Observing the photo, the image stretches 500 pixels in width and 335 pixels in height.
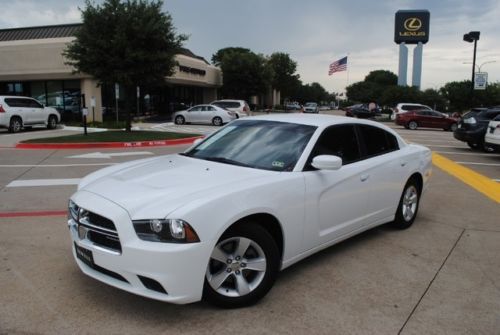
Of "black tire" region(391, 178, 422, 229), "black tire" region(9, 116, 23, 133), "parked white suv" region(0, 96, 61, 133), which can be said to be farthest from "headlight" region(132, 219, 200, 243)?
"black tire" region(9, 116, 23, 133)

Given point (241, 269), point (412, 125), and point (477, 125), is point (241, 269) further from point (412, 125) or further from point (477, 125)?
point (412, 125)

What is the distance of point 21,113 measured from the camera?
21219 millimetres

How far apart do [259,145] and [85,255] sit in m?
1.96

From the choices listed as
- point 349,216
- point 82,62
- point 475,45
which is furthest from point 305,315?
point 475,45

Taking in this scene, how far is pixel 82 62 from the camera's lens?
1820cm

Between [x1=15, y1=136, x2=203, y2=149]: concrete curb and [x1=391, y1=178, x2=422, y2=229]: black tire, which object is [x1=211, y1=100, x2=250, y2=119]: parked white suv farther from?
[x1=391, y1=178, x2=422, y2=229]: black tire

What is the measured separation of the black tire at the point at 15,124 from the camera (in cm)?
2084

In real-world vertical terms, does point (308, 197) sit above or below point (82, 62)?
below

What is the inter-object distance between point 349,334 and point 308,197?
126 centimetres

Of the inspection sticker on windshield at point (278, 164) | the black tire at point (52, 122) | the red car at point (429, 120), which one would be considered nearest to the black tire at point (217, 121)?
the black tire at point (52, 122)

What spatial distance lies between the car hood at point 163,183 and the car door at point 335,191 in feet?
1.76

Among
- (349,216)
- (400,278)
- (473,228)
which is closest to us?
(400,278)

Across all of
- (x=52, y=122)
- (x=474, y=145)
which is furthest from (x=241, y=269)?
(x=52, y=122)

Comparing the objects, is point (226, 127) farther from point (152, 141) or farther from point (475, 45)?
point (475, 45)
